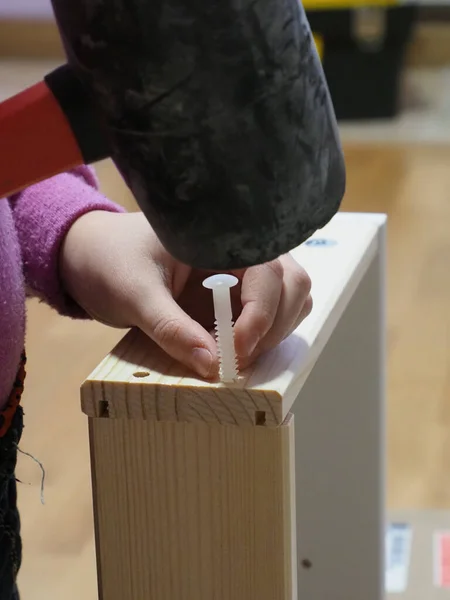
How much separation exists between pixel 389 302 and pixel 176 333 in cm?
137

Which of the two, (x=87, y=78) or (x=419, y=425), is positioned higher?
(x=87, y=78)

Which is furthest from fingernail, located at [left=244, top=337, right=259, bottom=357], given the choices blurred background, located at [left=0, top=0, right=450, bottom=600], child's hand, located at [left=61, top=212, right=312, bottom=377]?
blurred background, located at [left=0, top=0, right=450, bottom=600]

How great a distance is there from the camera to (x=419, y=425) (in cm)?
146

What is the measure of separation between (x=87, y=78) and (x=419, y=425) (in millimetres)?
1154

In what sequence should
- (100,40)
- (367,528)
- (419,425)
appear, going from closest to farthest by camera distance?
(100,40), (367,528), (419,425)

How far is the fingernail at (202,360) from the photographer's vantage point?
0.49 metres

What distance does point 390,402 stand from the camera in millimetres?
1521

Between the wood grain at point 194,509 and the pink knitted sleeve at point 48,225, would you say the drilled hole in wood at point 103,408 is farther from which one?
the pink knitted sleeve at point 48,225

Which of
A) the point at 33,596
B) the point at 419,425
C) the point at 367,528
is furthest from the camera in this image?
the point at 419,425

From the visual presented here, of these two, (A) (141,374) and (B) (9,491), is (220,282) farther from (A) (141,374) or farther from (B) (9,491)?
(B) (9,491)

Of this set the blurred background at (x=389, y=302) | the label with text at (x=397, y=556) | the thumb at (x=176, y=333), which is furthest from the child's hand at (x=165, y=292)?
the label with text at (x=397, y=556)

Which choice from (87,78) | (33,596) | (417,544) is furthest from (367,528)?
(87,78)

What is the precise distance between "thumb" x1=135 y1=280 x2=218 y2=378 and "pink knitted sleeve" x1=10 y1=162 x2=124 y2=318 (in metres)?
0.11

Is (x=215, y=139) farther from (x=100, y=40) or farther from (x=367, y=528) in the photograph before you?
(x=367, y=528)
